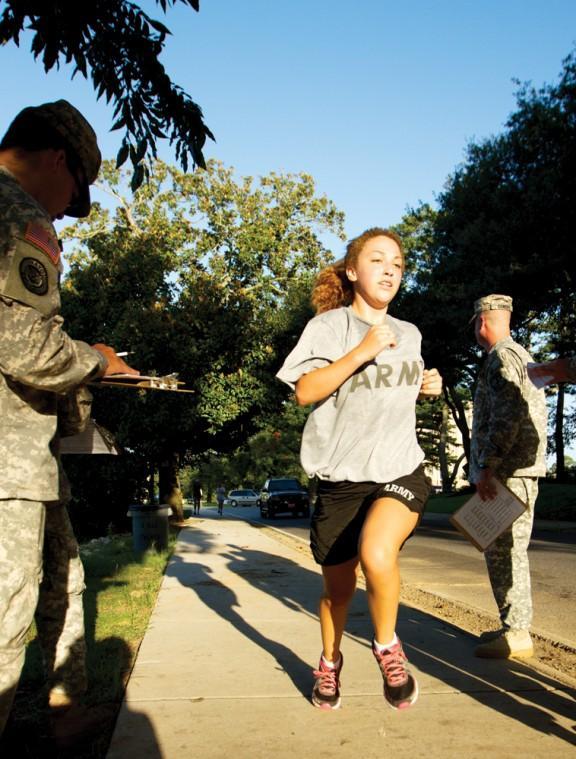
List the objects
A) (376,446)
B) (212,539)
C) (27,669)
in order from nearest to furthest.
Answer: (376,446) < (27,669) < (212,539)

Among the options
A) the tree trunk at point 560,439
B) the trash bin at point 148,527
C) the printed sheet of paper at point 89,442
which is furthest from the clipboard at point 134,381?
the tree trunk at point 560,439

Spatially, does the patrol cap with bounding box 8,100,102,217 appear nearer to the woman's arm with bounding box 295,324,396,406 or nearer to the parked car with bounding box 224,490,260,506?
the woman's arm with bounding box 295,324,396,406

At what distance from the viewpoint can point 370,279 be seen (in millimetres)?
3520

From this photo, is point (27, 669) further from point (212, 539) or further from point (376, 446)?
point (212, 539)

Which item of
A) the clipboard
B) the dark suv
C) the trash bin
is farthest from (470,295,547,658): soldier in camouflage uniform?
the dark suv

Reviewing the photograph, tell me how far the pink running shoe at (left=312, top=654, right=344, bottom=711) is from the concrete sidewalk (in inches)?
1.8

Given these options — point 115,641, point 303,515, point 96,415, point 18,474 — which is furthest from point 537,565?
point 303,515

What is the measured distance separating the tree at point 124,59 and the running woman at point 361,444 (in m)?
1.96

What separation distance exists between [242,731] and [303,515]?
3161cm

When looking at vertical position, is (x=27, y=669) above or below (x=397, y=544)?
below

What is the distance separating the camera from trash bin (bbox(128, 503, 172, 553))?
1166 centimetres

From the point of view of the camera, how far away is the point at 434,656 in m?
4.32

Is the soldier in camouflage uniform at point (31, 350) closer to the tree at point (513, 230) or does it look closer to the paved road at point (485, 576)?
the paved road at point (485, 576)

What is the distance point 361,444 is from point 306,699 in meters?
1.22
